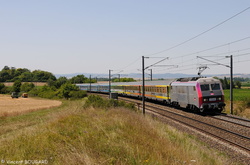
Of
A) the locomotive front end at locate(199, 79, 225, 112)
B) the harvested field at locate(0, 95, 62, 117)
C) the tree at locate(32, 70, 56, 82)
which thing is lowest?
the harvested field at locate(0, 95, 62, 117)

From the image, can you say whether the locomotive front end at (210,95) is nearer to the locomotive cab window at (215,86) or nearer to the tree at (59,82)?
the locomotive cab window at (215,86)

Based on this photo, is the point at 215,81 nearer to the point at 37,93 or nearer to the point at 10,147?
the point at 10,147

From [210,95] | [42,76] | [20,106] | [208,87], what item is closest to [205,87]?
[208,87]

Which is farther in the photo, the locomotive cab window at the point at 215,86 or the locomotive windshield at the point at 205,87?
the locomotive cab window at the point at 215,86

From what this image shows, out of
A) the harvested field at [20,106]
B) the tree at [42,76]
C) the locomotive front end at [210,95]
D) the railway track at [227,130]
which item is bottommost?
the harvested field at [20,106]

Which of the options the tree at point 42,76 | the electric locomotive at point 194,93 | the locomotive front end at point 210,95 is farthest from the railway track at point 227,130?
the tree at point 42,76

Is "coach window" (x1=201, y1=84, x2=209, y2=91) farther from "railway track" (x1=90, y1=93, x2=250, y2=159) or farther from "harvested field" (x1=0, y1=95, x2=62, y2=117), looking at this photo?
"harvested field" (x1=0, y1=95, x2=62, y2=117)

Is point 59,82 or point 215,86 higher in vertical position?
point 59,82

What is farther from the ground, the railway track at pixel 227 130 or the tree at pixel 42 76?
the tree at pixel 42 76

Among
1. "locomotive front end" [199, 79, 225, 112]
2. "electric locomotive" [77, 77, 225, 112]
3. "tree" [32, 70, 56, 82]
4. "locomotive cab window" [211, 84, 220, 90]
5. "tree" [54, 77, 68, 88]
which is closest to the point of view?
"locomotive front end" [199, 79, 225, 112]

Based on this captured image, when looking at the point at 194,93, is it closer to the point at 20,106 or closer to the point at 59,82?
the point at 20,106

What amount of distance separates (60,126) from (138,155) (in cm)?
679

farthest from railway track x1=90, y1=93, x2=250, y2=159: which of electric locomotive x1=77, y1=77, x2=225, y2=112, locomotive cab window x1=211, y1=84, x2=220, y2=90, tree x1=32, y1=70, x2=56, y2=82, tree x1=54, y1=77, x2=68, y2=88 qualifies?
tree x1=32, y1=70, x2=56, y2=82

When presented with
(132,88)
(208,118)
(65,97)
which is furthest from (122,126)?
(65,97)
